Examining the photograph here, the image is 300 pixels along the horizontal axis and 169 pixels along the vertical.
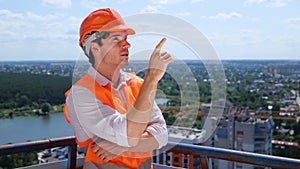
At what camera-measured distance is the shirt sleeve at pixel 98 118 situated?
37.3 inches

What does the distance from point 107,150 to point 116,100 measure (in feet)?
0.51

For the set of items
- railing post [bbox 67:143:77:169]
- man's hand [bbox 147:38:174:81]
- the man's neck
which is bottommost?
railing post [bbox 67:143:77:169]

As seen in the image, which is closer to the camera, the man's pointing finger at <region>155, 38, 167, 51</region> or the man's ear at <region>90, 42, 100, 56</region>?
the man's pointing finger at <region>155, 38, 167, 51</region>

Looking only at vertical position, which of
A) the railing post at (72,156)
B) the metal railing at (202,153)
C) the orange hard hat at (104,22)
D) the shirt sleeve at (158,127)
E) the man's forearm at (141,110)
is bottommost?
the railing post at (72,156)

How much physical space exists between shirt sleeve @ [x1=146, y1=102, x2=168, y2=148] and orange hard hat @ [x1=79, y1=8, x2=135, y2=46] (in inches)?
10.4

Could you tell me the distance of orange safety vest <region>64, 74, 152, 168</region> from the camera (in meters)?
1.00

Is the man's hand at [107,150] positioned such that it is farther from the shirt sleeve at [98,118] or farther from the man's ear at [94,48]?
the man's ear at [94,48]

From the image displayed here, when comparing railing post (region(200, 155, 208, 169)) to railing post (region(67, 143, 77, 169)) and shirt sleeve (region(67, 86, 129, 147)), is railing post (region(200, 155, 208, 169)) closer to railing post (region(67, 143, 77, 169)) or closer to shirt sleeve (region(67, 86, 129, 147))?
railing post (region(67, 143, 77, 169))

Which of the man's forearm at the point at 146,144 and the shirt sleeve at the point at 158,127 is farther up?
the shirt sleeve at the point at 158,127

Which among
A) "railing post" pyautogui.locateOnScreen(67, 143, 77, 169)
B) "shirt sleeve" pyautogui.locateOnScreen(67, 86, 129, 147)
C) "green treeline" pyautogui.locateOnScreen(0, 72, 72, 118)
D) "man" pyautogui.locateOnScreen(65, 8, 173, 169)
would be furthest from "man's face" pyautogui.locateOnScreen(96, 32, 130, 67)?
"green treeline" pyautogui.locateOnScreen(0, 72, 72, 118)

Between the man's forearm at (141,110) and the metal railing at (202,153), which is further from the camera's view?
the metal railing at (202,153)

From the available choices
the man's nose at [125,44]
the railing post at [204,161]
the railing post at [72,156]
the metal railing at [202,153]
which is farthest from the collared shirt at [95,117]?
the railing post at [72,156]

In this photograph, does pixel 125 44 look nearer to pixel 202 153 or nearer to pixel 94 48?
pixel 94 48

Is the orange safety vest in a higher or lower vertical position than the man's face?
lower
